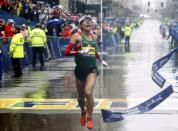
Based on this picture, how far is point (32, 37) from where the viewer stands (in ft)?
77.0

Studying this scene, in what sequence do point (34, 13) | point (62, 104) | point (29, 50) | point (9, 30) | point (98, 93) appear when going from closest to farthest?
point (62, 104), point (98, 93), point (9, 30), point (29, 50), point (34, 13)

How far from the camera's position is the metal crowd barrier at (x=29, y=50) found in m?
20.8

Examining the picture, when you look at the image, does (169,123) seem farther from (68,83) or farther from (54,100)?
(68,83)

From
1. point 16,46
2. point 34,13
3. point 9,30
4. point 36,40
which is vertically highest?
point 34,13

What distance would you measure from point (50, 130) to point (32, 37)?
14.1 meters

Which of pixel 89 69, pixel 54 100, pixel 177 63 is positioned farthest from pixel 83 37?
pixel 177 63

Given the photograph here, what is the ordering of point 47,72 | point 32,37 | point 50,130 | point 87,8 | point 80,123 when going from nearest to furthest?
point 50,130 < point 80,123 < point 47,72 < point 32,37 < point 87,8

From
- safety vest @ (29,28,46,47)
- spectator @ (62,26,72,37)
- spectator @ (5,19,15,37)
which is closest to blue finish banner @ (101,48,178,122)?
safety vest @ (29,28,46,47)

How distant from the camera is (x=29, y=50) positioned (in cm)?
2442

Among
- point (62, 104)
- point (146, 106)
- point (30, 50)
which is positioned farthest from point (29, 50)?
point (146, 106)

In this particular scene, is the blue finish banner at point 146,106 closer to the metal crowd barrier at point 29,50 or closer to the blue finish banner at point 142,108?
the blue finish banner at point 142,108

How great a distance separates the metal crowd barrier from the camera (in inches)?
818

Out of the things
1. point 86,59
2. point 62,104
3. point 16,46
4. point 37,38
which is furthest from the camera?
point 37,38

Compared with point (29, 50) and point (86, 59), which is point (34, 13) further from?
point (86, 59)
